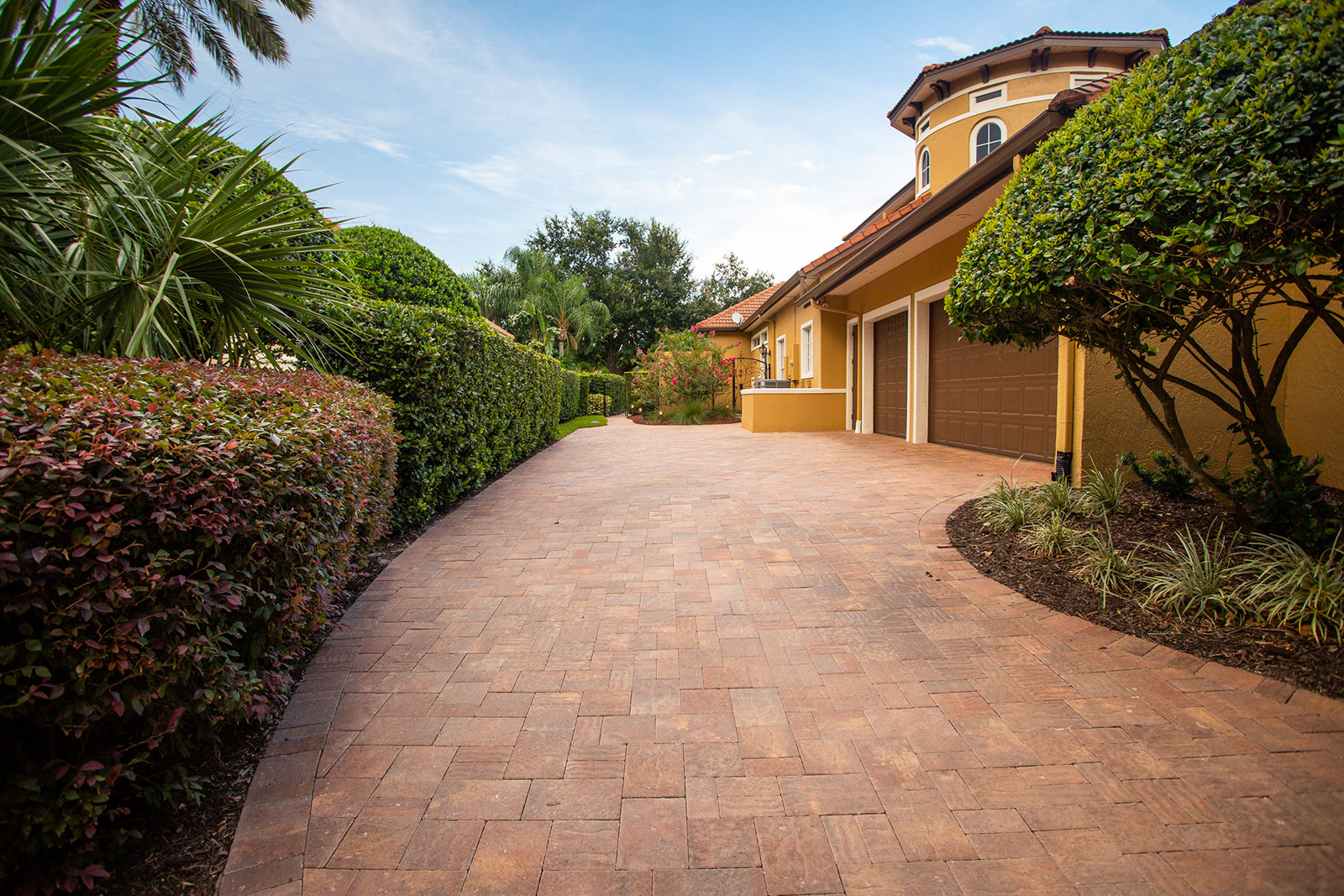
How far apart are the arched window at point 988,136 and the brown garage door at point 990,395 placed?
6154mm

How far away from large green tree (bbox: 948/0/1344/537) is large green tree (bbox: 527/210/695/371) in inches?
1262

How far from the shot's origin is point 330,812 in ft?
5.94

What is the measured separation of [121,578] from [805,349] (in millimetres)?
15033

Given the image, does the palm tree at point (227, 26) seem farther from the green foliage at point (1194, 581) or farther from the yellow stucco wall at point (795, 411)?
the green foliage at point (1194, 581)

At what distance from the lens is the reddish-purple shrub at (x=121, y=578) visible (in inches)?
53.6

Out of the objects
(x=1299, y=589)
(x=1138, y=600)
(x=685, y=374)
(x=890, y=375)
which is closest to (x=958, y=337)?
(x=890, y=375)

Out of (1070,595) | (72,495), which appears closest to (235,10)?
(72,495)

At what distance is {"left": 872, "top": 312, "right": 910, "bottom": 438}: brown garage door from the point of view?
1111 centimetres

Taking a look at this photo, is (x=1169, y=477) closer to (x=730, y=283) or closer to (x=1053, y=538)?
(x=1053, y=538)

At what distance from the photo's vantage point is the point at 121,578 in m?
1.45

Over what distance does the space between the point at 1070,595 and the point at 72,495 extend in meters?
4.20

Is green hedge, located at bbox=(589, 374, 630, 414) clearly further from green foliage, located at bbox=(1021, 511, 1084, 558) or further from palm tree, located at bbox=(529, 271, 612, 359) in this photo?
green foliage, located at bbox=(1021, 511, 1084, 558)

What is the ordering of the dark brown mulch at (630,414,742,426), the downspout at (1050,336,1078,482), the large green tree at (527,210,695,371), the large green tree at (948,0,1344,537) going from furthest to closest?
1. the large green tree at (527,210,695,371)
2. the dark brown mulch at (630,414,742,426)
3. the downspout at (1050,336,1078,482)
4. the large green tree at (948,0,1344,537)

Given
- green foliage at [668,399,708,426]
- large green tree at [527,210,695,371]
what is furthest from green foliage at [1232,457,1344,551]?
large green tree at [527,210,695,371]
